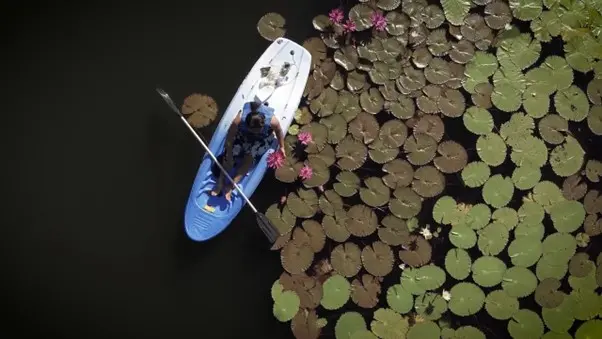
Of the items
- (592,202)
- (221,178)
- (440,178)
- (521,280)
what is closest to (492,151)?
(440,178)

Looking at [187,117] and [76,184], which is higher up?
[187,117]

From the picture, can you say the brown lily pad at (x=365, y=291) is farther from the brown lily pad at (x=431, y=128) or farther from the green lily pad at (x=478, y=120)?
the green lily pad at (x=478, y=120)

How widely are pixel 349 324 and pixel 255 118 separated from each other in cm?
120

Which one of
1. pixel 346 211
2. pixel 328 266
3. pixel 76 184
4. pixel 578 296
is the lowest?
pixel 578 296

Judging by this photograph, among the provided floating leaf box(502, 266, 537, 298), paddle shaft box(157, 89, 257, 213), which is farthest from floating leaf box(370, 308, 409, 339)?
paddle shaft box(157, 89, 257, 213)

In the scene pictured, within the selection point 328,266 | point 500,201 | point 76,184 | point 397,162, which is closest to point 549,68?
point 500,201

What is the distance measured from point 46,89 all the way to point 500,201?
8.11 feet

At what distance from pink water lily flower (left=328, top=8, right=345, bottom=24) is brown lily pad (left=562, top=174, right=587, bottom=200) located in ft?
4.82

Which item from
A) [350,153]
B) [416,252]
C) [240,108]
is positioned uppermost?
[240,108]

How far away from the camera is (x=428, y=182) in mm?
3174

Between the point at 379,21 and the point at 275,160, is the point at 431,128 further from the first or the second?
the point at 275,160

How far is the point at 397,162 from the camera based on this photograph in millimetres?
3176

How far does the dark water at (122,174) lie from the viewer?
126 inches

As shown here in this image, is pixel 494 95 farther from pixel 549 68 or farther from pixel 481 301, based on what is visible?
pixel 481 301
